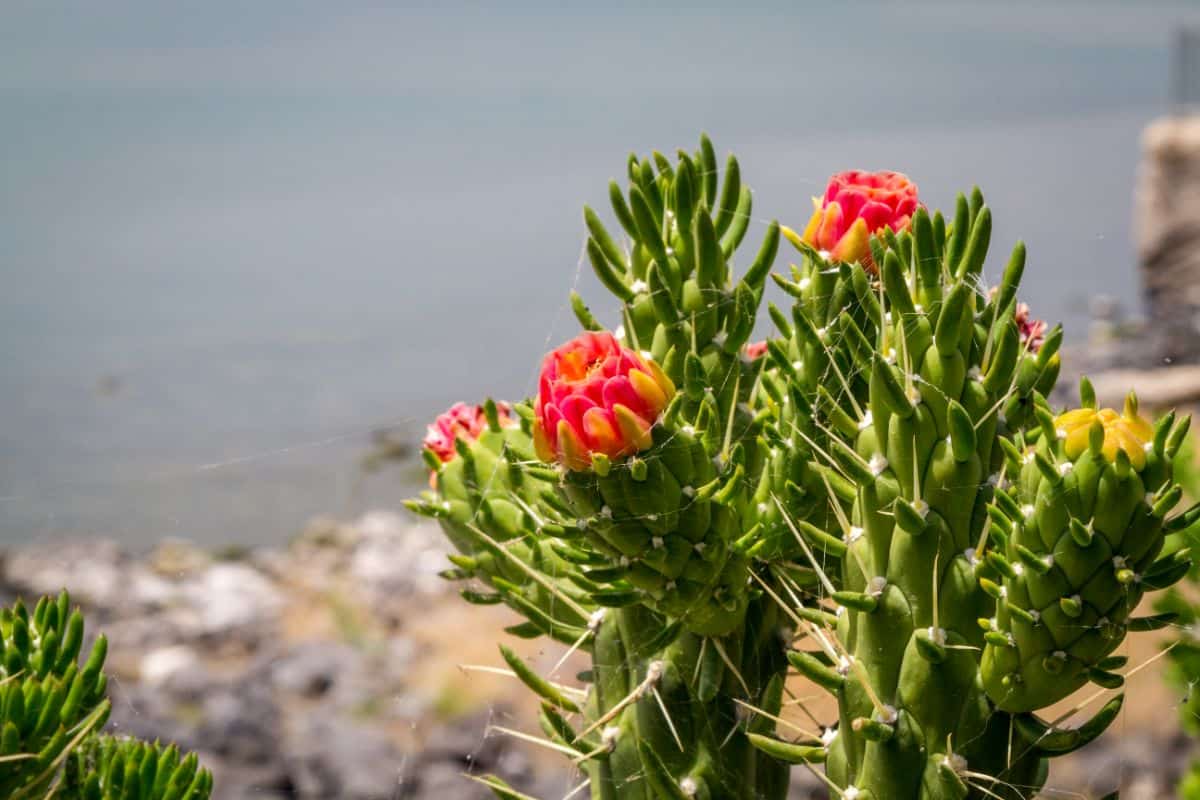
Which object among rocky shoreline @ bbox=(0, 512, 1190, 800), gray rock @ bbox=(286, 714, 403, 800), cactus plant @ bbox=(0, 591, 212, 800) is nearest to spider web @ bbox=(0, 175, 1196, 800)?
cactus plant @ bbox=(0, 591, 212, 800)

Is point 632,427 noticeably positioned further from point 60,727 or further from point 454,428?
point 60,727

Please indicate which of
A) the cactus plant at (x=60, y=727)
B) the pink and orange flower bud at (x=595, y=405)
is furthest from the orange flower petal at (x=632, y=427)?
the cactus plant at (x=60, y=727)

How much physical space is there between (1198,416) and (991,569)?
2498 millimetres

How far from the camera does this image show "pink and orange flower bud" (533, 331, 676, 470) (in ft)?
1.55

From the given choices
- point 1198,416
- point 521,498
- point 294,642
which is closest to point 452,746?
point 294,642

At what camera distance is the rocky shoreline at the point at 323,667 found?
2.34 meters

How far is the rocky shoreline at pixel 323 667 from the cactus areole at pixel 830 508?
111 cm

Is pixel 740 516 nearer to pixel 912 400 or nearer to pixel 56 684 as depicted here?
pixel 912 400

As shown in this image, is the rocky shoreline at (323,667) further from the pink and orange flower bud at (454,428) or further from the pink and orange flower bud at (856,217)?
the pink and orange flower bud at (856,217)

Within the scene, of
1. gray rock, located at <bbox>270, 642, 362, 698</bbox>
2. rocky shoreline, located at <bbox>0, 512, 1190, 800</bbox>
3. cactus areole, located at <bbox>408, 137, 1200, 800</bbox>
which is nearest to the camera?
cactus areole, located at <bbox>408, 137, 1200, 800</bbox>

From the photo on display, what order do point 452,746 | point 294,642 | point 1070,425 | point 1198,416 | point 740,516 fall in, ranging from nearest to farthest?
1. point 1070,425
2. point 740,516
3. point 452,746
4. point 1198,416
5. point 294,642

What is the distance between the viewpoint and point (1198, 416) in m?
2.69

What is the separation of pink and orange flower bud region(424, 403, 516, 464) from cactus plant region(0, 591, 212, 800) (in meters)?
0.20

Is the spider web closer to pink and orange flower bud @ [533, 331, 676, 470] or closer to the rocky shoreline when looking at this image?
pink and orange flower bud @ [533, 331, 676, 470]
